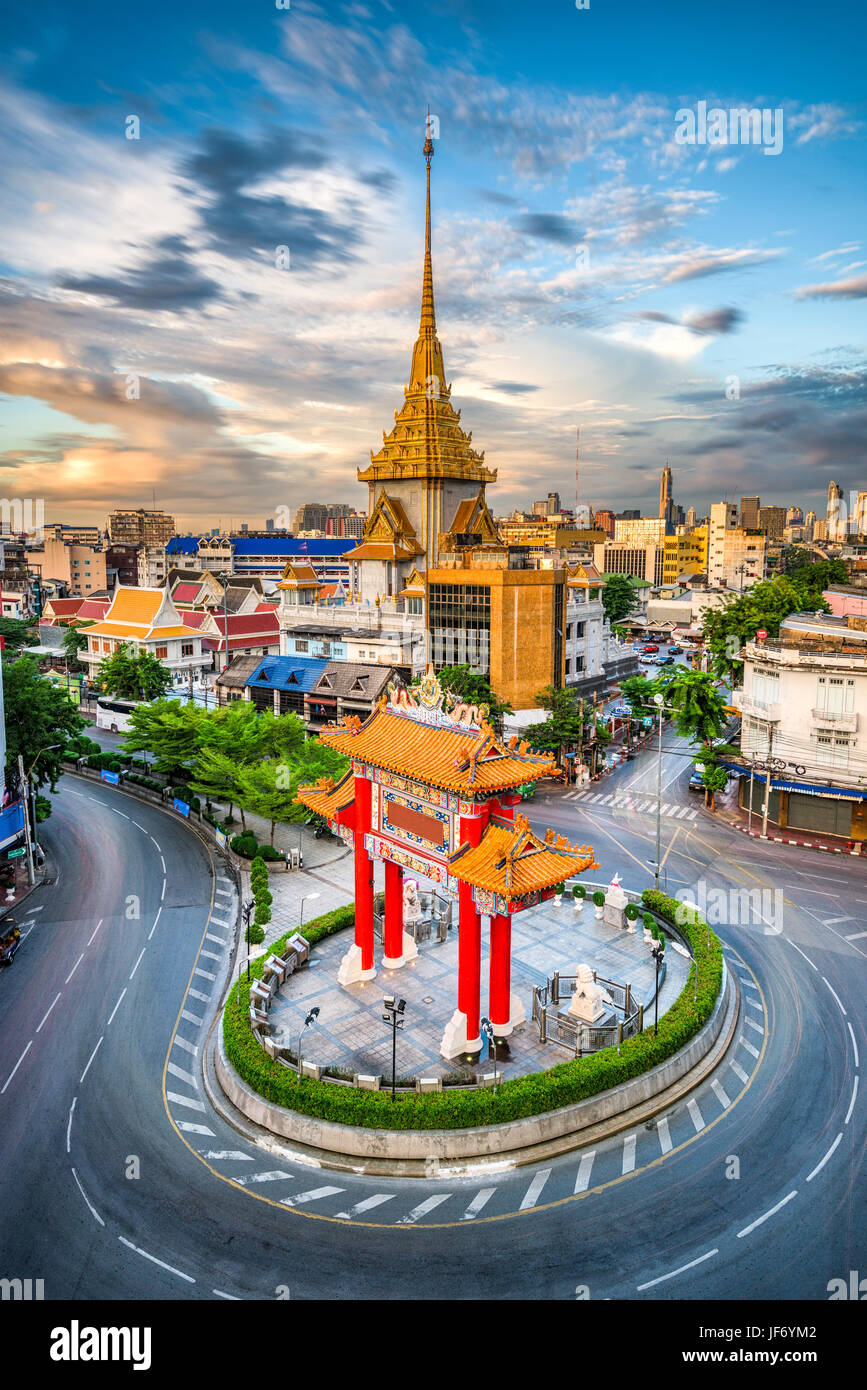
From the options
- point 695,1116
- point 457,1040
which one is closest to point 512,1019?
point 457,1040

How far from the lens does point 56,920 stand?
128ft

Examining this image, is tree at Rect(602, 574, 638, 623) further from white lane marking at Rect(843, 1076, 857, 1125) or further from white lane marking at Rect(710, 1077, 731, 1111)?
white lane marking at Rect(710, 1077, 731, 1111)

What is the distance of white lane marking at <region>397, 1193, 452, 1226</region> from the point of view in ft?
69.8

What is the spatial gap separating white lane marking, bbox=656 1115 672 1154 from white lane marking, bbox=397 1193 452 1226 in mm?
6619

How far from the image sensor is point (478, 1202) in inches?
864

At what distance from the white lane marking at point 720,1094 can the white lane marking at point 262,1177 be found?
13.6 metres

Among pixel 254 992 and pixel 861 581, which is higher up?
pixel 861 581

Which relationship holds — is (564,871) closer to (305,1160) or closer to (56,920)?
(305,1160)

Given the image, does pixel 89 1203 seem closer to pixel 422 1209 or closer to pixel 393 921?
pixel 422 1209

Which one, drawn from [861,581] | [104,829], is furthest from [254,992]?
[861,581]

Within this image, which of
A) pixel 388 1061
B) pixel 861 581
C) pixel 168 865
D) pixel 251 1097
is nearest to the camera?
pixel 251 1097

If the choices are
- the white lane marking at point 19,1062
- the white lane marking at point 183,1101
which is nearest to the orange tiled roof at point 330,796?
the white lane marking at point 183,1101

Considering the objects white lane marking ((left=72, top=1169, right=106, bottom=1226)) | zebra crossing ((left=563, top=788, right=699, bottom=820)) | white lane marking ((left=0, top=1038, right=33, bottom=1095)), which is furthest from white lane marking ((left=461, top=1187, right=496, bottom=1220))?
zebra crossing ((left=563, top=788, right=699, bottom=820))

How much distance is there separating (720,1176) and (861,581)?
10445cm
